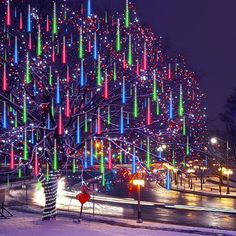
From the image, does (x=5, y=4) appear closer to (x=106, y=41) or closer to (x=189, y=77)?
(x=106, y=41)

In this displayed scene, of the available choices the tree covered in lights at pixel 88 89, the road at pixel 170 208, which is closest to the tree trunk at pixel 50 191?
the tree covered in lights at pixel 88 89

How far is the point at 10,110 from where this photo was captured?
801 inches

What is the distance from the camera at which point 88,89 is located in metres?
Answer: 19.8

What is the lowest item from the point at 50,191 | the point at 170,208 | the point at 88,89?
the point at 170,208

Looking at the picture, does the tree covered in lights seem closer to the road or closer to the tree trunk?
the tree trunk

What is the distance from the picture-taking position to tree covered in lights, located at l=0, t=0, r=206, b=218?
61.7ft

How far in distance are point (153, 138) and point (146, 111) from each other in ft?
4.01

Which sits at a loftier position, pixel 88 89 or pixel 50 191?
pixel 88 89

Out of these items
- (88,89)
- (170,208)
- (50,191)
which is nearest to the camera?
(88,89)

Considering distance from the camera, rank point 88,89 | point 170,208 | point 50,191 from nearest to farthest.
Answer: point 88,89 < point 50,191 < point 170,208

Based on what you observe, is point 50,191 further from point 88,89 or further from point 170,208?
point 170,208

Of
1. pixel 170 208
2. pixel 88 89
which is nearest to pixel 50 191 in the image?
pixel 88 89

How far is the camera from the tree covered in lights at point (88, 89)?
18812 mm

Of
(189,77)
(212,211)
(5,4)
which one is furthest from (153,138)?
(212,211)
